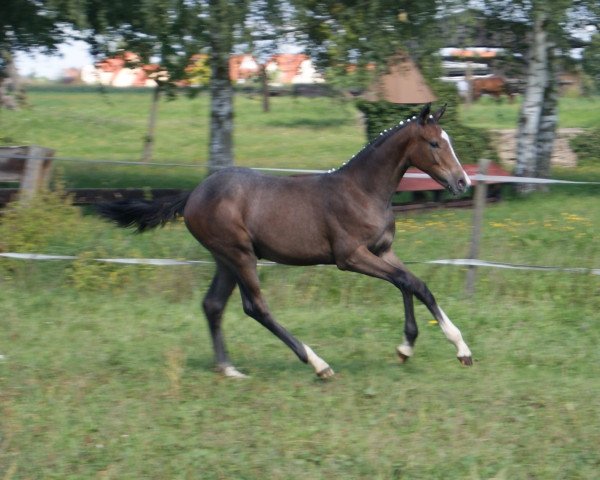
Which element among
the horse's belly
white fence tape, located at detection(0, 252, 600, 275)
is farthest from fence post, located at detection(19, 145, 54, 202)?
the horse's belly

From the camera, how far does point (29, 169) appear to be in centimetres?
1016

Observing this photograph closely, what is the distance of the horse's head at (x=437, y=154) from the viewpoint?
6.46 metres

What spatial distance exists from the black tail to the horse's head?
1.74 metres

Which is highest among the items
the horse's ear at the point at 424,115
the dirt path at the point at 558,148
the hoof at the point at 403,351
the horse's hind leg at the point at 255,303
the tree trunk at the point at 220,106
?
the horse's ear at the point at 424,115

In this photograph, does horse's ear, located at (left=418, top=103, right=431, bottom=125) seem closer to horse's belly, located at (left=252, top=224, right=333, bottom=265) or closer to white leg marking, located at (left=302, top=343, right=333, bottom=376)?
horse's belly, located at (left=252, top=224, right=333, bottom=265)

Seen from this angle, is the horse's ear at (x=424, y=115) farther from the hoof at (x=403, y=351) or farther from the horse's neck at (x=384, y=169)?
the hoof at (x=403, y=351)

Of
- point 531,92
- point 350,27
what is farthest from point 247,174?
point 531,92

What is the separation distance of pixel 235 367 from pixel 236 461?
1.70 m

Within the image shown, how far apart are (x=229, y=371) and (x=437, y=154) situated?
205 cm

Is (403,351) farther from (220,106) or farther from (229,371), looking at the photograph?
(220,106)

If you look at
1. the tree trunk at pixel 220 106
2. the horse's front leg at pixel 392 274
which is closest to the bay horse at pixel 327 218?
the horse's front leg at pixel 392 274

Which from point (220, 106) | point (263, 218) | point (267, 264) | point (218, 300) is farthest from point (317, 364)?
point (220, 106)

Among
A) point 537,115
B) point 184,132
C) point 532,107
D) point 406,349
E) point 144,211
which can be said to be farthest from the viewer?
point 184,132

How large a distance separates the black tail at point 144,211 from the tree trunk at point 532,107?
8.77 m
